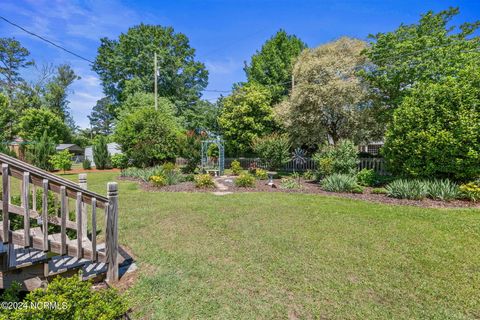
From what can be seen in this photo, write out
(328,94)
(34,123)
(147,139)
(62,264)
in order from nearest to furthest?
(62,264)
(328,94)
(147,139)
(34,123)

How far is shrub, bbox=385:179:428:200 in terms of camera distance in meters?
6.86

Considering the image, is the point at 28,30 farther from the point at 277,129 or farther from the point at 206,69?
the point at 206,69

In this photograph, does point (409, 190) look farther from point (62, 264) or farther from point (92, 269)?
point (62, 264)

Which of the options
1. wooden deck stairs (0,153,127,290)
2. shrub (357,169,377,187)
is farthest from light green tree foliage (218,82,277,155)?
wooden deck stairs (0,153,127,290)

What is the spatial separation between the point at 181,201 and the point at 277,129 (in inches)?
547

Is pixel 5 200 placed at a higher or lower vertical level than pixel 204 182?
higher

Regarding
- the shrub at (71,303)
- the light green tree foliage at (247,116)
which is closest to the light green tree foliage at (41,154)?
the light green tree foliage at (247,116)

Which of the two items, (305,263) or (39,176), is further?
(305,263)

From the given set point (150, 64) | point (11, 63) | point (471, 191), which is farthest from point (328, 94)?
point (11, 63)

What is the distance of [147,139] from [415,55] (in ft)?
49.1

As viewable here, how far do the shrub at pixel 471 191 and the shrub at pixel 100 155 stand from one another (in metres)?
22.3

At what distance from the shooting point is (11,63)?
2773 centimetres

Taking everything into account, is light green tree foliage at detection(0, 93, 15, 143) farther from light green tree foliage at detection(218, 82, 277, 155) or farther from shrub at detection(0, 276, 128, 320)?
shrub at detection(0, 276, 128, 320)

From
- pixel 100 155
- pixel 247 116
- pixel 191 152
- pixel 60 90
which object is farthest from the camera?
pixel 60 90
